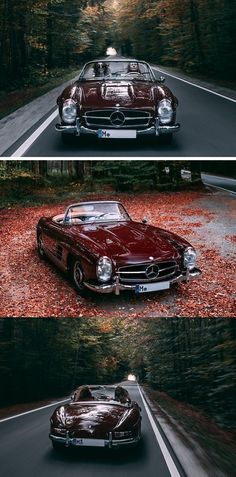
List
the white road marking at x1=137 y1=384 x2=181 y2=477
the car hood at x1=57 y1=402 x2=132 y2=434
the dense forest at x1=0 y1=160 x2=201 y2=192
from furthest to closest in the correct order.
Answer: the dense forest at x1=0 y1=160 x2=201 y2=192 → the car hood at x1=57 y1=402 x2=132 y2=434 → the white road marking at x1=137 y1=384 x2=181 y2=477

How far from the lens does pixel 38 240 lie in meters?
5.39

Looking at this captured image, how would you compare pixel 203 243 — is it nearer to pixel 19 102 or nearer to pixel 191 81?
pixel 191 81

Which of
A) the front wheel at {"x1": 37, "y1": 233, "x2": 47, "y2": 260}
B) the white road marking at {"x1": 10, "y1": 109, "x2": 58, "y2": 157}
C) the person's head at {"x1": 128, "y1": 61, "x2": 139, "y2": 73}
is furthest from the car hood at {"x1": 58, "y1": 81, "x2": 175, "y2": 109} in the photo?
the front wheel at {"x1": 37, "y1": 233, "x2": 47, "y2": 260}

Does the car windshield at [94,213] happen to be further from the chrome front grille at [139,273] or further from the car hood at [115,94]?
the car hood at [115,94]

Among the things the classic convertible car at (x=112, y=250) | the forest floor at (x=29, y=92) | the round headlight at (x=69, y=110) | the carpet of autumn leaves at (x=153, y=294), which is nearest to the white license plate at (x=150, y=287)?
the classic convertible car at (x=112, y=250)

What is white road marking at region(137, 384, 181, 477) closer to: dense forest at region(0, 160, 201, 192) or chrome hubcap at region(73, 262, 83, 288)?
chrome hubcap at region(73, 262, 83, 288)

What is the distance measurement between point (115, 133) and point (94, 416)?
7.33ft

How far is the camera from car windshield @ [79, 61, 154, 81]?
504 centimetres

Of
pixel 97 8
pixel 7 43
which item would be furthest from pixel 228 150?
pixel 7 43

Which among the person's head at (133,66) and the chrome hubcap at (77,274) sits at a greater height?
the person's head at (133,66)

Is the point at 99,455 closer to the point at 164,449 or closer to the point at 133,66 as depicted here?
the point at 164,449

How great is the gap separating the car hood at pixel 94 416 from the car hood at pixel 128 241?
126 cm

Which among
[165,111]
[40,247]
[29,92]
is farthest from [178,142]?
[40,247]

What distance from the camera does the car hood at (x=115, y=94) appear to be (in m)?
4.89
